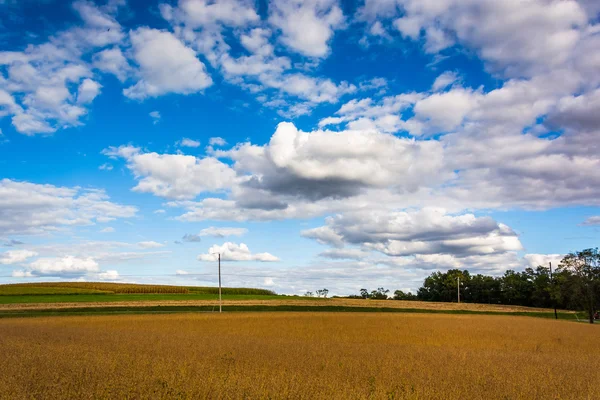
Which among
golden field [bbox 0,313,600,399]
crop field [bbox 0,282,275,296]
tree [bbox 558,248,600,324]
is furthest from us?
crop field [bbox 0,282,275,296]

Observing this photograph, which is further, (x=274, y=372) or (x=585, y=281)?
(x=585, y=281)

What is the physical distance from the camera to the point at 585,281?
2174 inches

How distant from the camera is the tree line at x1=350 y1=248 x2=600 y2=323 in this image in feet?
182

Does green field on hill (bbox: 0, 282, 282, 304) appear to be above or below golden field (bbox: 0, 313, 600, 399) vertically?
below

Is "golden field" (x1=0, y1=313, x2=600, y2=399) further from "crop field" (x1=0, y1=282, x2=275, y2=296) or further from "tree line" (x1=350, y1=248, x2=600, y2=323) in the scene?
"crop field" (x1=0, y1=282, x2=275, y2=296)

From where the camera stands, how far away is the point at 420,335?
29719 millimetres

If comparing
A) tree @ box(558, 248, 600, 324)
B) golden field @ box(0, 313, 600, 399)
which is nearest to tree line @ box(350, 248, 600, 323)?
tree @ box(558, 248, 600, 324)

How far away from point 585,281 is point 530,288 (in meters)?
71.7

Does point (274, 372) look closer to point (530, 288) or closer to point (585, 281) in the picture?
point (585, 281)

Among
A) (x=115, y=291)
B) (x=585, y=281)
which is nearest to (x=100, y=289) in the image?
(x=115, y=291)

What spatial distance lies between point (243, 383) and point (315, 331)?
20.5 meters

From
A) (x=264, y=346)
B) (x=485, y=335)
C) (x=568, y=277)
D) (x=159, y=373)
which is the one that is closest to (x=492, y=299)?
(x=568, y=277)

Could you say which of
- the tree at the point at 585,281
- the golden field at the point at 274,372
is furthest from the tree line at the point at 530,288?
the golden field at the point at 274,372

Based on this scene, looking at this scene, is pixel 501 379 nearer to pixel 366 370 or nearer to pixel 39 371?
pixel 366 370
